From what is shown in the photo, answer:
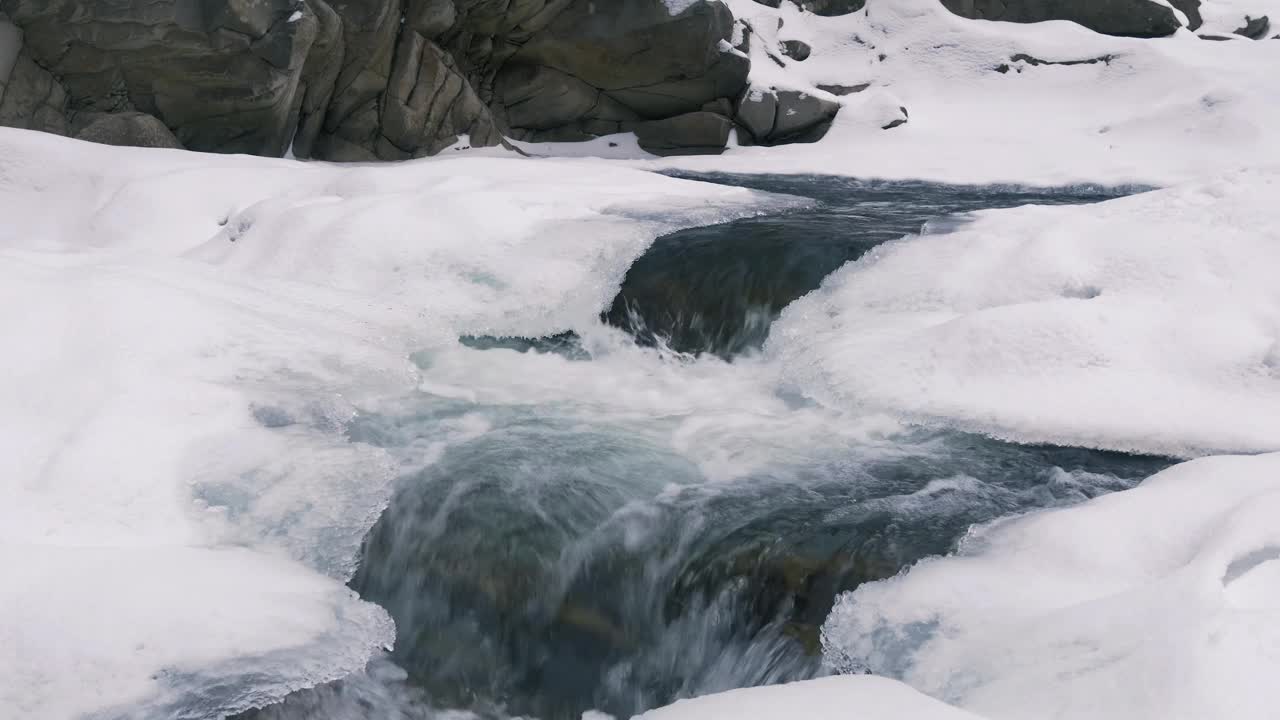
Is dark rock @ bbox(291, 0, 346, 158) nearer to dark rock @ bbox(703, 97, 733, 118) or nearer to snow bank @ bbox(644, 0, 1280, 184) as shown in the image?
snow bank @ bbox(644, 0, 1280, 184)

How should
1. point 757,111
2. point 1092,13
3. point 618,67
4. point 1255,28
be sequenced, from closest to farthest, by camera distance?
point 618,67 → point 757,111 → point 1092,13 → point 1255,28

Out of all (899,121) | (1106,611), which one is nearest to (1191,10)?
(899,121)

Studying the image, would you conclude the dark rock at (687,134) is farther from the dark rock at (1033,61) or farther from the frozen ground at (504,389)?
the frozen ground at (504,389)

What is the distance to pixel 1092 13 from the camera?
18.2 metres

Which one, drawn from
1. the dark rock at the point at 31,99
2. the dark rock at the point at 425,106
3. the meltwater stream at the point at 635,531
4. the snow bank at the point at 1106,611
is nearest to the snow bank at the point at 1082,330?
the meltwater stream at the point at 635,531

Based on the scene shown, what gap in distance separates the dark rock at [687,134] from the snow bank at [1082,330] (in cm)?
972

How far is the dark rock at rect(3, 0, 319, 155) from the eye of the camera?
9586 mm

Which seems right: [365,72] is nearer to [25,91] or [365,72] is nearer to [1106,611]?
[25,91]

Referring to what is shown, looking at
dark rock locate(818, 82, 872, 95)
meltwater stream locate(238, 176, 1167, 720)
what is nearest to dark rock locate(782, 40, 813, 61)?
dark rock locate(818, 82, 872, 95)

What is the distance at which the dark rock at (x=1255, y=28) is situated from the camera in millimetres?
19125

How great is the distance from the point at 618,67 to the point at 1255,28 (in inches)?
523

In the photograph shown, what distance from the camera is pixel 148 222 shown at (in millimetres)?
6879

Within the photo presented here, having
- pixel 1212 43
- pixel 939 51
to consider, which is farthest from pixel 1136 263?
pixel 1212 43

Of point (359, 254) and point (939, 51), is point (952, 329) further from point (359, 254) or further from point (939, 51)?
point (939, 51)
